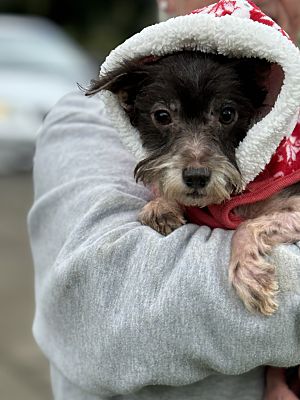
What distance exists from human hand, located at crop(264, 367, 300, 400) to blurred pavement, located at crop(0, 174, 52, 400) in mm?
3706

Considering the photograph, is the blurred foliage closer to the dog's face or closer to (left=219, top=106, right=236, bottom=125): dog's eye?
the dog's face

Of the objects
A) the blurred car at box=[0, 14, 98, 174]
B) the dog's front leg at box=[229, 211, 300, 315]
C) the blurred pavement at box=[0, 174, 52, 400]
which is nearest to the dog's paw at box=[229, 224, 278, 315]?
the dog's front leg at box=[229, 211, 300, 315]

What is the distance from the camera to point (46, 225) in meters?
3.03

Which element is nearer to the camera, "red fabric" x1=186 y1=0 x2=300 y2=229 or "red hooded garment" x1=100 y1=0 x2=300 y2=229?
"red hooded garment" x1=100 y1=0 x2=300 y2=229

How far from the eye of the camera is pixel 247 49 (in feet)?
8.26

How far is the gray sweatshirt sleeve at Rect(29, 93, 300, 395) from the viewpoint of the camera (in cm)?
233

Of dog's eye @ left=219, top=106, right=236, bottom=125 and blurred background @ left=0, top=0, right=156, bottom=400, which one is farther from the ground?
dog's eye @ left=219, top=106, right=236, bottom=125

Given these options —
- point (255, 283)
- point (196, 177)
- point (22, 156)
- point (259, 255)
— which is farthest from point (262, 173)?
point (22, 156)

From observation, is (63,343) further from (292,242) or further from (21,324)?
(21,324)

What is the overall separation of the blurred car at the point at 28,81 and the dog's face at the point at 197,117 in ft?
30.5

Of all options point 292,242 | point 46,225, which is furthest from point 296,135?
point 46,225

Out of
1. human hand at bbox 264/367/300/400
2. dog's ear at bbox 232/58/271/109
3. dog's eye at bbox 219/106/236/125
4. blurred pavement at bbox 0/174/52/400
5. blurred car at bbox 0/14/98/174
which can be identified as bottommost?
blurred car at bbox 0/14/98/174

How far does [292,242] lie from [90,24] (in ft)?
98.2

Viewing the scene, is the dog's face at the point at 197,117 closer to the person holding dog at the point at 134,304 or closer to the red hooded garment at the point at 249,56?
the red hooded garment at the point at 249,56
